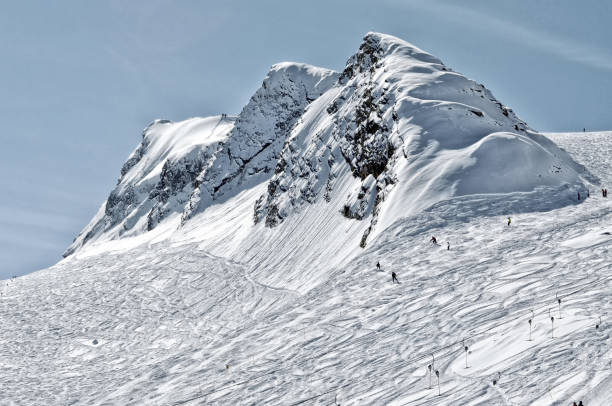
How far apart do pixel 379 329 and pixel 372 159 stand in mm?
24041

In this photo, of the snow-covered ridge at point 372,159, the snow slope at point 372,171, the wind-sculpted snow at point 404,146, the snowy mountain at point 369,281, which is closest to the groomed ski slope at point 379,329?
the snowy mountain at point 369,281

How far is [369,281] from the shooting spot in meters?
Answer: 33.8

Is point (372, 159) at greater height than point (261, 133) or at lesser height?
lesser

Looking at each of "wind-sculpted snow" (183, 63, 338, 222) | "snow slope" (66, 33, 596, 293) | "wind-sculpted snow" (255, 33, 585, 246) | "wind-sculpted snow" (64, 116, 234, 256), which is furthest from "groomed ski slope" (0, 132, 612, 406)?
"wind-sculpted snow" (64, 116, 234, 256)

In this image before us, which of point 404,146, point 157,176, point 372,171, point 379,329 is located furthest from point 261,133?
point 379,329

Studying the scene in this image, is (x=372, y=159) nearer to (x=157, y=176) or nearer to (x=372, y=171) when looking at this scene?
(x=372, y=171)

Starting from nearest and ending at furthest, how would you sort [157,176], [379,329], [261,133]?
[379,329] < [261,133] < [157,176]

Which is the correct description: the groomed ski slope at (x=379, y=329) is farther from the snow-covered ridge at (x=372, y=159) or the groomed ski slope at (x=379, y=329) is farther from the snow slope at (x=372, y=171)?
the snow-covered ridge at (x=372, y=159)

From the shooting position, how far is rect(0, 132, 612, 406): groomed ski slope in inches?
747

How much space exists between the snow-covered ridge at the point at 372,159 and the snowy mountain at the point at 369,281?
0.70ft

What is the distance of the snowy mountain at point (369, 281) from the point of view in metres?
21.1

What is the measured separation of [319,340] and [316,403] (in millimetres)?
6832

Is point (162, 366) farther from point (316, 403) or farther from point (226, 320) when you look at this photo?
point (316, 403)

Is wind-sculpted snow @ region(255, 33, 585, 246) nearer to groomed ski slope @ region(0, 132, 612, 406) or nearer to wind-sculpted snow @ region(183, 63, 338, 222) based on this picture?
groomed ski slope @ region(0, 132, 612, 406)
